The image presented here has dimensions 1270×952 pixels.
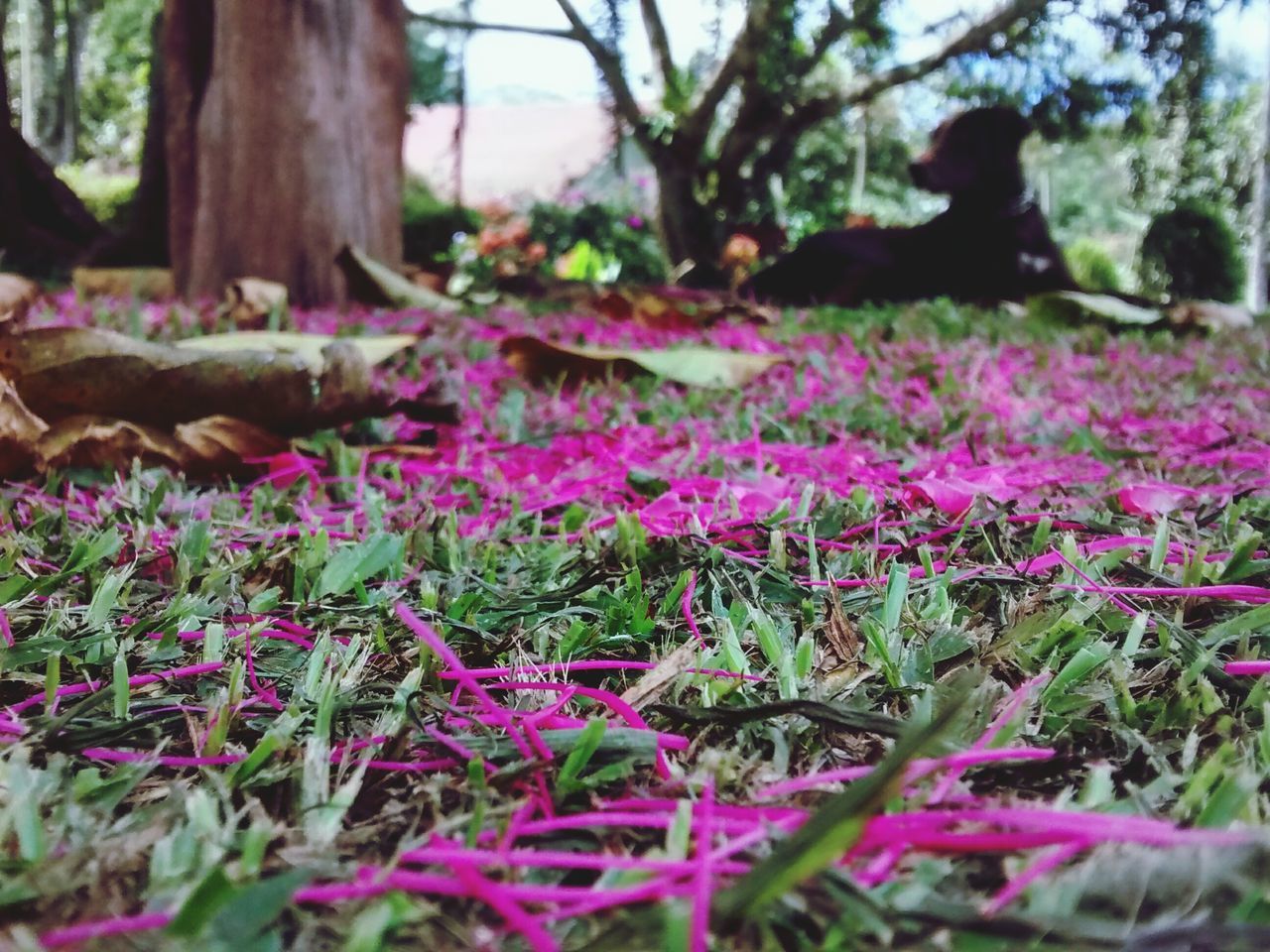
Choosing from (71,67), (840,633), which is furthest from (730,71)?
(71,67)

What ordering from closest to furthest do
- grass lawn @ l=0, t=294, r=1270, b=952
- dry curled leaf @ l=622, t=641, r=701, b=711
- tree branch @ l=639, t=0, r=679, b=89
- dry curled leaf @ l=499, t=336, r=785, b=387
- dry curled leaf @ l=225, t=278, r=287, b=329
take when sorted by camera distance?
1. grass lawn @ l=0, t=294, r=1270, b=952
2. dry curled leaf @ l=622, t=641, r=701, b=711
3. dry curled leaf @ l=499, t=336, r=785, b=387
4. dry curled leaf @ l=225, t=278, r=287, b=329
5. tree branch @ l=639, t=0, r=679, b=89

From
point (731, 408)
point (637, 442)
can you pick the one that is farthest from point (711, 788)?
point (731, 408)

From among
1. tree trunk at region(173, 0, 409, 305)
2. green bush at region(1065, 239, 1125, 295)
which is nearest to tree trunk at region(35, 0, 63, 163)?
tree trunk at region(173, 0, 409, 305)

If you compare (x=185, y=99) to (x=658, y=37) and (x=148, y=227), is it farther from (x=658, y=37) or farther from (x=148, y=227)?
(x=658, y=37)

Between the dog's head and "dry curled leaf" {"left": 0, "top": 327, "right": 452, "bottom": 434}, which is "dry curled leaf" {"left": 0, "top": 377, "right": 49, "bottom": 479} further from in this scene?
the dog's head

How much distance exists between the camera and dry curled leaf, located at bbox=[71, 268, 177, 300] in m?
2.72

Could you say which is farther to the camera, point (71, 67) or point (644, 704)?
point (71, 67)

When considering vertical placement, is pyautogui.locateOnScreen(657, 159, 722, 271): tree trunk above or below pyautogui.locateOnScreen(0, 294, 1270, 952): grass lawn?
above

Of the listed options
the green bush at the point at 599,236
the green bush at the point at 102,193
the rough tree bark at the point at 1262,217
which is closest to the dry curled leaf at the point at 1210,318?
the green bush at the point at 599,236

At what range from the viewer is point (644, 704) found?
0.55 m

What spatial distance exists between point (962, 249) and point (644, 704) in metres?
3.95

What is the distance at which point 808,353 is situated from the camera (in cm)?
199

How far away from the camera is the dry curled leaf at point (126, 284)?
272 centimetres

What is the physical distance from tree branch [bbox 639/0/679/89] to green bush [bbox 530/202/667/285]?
2.86m
